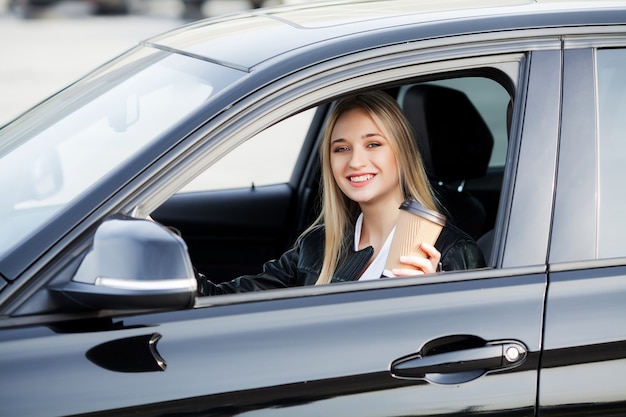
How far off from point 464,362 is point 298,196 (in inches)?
77.2

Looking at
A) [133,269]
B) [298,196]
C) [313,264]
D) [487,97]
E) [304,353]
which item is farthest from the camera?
[487,97]

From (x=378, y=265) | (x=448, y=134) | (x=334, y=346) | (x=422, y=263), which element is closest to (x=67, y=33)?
(x=448, y=134)

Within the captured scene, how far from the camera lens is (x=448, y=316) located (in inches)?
82.9

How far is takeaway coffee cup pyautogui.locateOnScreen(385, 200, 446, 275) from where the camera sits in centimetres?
251

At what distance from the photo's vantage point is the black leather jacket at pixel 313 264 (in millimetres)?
2557

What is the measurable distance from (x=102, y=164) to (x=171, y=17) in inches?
793

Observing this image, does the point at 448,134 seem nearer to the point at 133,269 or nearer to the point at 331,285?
the point at 331,285

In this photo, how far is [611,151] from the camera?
2.28 metres

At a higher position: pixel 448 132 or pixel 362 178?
pixel 448 132

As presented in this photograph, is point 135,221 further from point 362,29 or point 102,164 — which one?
point 362,29

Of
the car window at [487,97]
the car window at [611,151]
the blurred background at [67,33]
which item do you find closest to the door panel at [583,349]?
the car window at [611,151]

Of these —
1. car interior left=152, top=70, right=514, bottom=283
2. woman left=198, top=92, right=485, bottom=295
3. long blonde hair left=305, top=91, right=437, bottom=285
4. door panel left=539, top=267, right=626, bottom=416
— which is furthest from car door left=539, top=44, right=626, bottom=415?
car interior left=152, top=70, right=514, bottom=283

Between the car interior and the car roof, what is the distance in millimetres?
995

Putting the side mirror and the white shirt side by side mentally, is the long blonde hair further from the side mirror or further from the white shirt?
the side mirror
